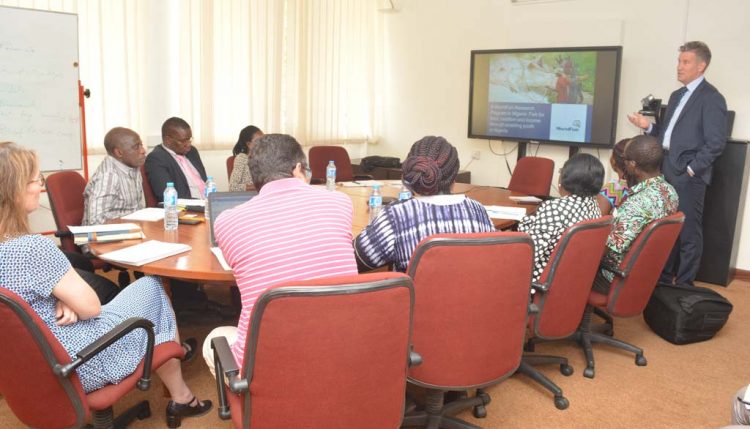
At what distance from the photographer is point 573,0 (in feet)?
17.8

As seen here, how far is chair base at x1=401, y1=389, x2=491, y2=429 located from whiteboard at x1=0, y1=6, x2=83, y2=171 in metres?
2.98

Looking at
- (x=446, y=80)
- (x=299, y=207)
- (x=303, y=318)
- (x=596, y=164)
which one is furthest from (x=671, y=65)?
(x=303, y=318)

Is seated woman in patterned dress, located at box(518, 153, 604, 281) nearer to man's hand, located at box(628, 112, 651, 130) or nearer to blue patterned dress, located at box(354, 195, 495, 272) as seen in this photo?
blue patterned dress, located at box(354, 195, 495, 272)

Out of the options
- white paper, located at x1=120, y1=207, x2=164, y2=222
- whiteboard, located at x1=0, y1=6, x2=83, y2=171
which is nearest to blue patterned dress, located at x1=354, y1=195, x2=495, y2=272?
white paper, located at x1=120, y1=207, x2=164, y2=222

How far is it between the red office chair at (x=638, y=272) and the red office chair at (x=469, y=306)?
1025 millimetres

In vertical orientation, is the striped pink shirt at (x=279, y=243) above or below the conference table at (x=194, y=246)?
above

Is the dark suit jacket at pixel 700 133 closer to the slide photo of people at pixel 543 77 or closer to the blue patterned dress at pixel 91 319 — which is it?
the slide photo of people at pixel 543 77

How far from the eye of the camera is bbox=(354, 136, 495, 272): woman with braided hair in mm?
2008

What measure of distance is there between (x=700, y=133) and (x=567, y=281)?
2.42 meters

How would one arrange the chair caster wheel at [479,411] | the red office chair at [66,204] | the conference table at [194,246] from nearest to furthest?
the conference table at [194,246], the chair caster wheel at [479,411], the red office chair at [66,204]

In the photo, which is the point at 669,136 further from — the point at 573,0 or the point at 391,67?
the point at 391,67

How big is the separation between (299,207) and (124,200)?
1921 millimetres

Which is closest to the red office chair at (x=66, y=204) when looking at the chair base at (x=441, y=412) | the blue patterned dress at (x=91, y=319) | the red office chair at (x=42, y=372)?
the blue patterned dress at (x=91, y=319)

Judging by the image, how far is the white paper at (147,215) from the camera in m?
3.04
